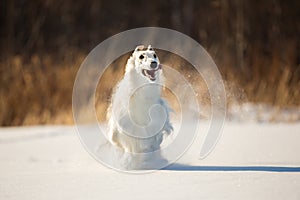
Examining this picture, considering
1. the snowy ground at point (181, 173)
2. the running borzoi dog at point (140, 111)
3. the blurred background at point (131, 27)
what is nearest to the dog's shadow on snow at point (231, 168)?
the snowy ground at point (181, 173)

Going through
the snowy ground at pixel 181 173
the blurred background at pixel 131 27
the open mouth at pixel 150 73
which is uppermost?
the blurred background at pixel 131 27

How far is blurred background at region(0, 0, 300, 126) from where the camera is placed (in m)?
9.56

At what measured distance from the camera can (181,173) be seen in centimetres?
452

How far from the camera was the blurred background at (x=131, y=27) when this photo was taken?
956cm

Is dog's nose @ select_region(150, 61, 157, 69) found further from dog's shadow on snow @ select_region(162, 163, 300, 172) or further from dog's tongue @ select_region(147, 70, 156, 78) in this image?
dog's shadow on snow @ select_region(162, 163, 300, 172)

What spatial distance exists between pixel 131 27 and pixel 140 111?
445 inches

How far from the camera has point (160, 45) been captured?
37.4 feet

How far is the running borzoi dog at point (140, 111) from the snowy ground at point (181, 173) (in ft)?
0.99

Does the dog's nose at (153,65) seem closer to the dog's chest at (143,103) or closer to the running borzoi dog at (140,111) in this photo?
the running borzoi dog at (140,111)

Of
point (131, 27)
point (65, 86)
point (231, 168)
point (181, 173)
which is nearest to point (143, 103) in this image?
point (181, 173)

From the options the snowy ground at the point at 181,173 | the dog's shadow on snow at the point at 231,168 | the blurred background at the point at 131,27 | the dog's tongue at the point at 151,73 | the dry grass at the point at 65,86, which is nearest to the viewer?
the snowy ground at the point at 181,173

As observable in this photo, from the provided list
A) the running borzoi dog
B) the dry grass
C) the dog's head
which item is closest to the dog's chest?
the running borzoi dog

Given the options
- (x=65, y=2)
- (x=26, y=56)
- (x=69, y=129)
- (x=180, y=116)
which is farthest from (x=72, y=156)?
(x=65, y=2)

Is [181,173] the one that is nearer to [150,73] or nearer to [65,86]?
[150,73]
